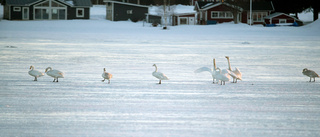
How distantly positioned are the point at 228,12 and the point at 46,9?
87.2 ft

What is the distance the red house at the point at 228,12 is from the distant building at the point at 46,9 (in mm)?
17388

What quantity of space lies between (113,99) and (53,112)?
1.56 meters

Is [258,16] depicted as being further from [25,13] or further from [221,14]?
[25,13]

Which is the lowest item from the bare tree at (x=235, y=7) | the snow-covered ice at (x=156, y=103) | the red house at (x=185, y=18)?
the snow-covered ice at (x=156, y=103)

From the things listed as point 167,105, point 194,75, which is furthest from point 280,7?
point 167,105

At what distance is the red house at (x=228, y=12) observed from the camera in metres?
71.1

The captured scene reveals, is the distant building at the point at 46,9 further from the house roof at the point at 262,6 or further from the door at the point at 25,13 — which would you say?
the house roof at the point at 262,6

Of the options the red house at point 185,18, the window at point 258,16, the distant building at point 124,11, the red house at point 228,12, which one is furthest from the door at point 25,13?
the window at point 258,16

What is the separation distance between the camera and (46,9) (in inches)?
2763

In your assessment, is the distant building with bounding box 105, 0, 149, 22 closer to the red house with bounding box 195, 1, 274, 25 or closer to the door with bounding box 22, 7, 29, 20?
the red house with bounding box 195, 1, 274, 25

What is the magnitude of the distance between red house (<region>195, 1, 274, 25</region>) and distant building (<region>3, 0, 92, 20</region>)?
57.0 feet

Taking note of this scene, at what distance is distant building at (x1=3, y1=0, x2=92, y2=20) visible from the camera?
6838 cm

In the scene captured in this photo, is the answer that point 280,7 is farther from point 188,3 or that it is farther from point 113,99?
point 113,99

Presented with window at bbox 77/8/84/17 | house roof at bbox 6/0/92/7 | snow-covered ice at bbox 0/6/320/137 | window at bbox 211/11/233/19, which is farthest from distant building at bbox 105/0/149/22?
snow-covered ice at bbox 0/6/320/137
